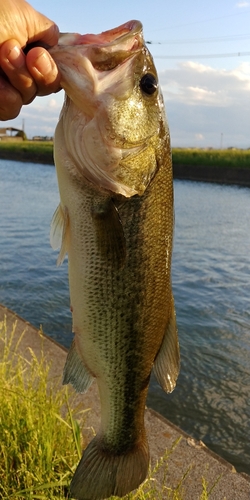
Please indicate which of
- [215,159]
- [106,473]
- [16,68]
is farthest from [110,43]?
[215,159]

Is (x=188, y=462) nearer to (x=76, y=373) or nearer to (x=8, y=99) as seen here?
(x=76, y=373)

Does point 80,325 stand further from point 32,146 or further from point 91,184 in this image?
point 32,146

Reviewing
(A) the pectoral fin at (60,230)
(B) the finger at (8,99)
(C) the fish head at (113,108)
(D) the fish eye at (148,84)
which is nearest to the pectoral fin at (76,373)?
(A) the pectoral fin at (60,230)

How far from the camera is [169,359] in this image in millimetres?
2352

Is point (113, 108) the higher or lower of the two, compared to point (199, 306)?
higher

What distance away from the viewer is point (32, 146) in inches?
2165

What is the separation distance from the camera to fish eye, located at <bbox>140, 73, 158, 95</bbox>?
6.82ft

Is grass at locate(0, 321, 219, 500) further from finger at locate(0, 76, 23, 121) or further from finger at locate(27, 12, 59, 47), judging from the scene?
finger at locate(27, 12, 59, 47)

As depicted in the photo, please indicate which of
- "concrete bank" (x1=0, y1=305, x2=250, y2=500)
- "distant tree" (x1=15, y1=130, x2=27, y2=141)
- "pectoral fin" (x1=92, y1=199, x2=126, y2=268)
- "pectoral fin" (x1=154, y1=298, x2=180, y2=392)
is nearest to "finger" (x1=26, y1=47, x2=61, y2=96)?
"pectoral fin" (x1=92, y1=199, x2=126, y2=268)

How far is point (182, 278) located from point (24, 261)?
4.10 m

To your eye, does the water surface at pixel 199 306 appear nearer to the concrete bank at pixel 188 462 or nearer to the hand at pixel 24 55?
the concrete bank at pixel 188 462

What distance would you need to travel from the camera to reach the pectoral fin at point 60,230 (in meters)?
2.15

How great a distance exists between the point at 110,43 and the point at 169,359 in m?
1.45

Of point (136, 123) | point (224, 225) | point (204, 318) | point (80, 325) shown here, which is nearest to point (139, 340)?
point (80, 325)
